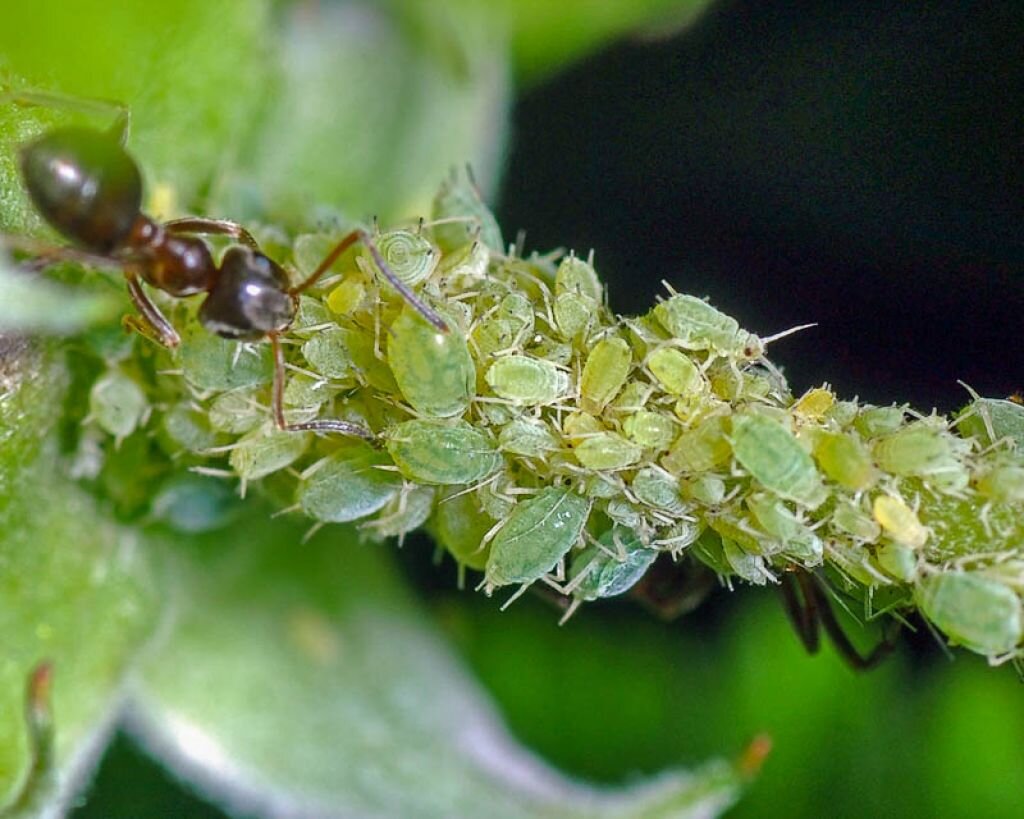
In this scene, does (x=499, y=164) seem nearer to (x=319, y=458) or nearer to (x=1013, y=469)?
(x=319, y=458)

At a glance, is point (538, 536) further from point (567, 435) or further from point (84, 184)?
point (84, 184)

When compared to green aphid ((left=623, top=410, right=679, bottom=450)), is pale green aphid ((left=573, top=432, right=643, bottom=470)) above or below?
below

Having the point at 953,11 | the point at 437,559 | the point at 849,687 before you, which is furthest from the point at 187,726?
the point at 953,11

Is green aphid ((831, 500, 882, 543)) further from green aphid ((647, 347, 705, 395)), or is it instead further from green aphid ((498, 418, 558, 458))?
green aphid ((498, 418, 558, 458))

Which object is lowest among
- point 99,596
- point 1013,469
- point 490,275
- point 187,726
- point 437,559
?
point 187,726

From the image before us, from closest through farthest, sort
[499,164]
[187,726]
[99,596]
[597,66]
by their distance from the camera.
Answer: [99,596], [187,726], [499,164], [597,66]

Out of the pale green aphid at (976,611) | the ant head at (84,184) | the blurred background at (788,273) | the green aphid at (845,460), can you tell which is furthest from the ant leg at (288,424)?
the blurred background at (788,273)

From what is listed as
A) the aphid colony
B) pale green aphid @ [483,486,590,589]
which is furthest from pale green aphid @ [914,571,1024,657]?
pale green aphid @ [483,486,590,589]

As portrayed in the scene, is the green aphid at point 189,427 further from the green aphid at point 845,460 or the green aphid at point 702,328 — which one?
the green aphid at point 845,460
